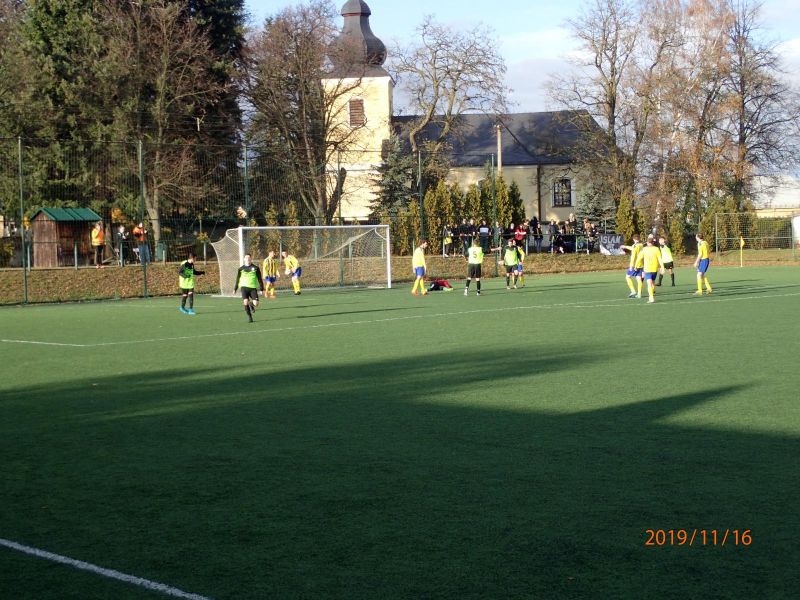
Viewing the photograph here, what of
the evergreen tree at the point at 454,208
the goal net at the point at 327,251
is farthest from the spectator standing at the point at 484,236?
the goal net at the point at 327,251

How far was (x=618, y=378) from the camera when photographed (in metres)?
12.1

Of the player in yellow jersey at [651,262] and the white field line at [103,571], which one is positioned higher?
the player in yellow jersey at [651,262]

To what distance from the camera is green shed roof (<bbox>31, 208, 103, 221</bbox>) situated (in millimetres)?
35044

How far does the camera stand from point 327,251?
37188 mm

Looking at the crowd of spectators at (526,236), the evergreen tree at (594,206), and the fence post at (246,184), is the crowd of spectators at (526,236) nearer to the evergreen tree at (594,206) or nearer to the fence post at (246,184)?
the fence post at (246,184)

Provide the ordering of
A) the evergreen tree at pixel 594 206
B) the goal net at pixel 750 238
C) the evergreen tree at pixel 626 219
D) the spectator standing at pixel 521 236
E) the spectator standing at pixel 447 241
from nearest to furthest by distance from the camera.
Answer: the spectator standing at pixel 447 241, the spectator standing at pixel 521 236, the goal net at pixel 750 238, the evergreen tree at pixel 626 219, the evergreen tree at pixel 594 206

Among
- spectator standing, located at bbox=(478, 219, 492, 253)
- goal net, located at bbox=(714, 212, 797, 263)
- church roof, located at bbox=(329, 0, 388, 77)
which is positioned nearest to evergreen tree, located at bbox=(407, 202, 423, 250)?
spectator standing, located at bbox=(478, 219, 492, 253)

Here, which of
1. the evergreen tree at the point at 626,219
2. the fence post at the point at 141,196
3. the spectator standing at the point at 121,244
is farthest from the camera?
the evergreen tree at the point at 626,219

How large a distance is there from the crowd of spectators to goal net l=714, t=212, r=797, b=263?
609 centimetres

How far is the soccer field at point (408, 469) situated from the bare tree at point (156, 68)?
28.7 meters

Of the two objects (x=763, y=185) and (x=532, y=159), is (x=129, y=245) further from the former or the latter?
(x=532, y=159)

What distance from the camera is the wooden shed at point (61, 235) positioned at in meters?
32.9

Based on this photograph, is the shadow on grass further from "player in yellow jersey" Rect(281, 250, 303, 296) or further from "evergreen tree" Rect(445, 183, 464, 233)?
"evergreen tree" Rect(445, 183, 464, 233)

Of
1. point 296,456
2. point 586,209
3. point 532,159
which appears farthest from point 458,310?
point 532,159
